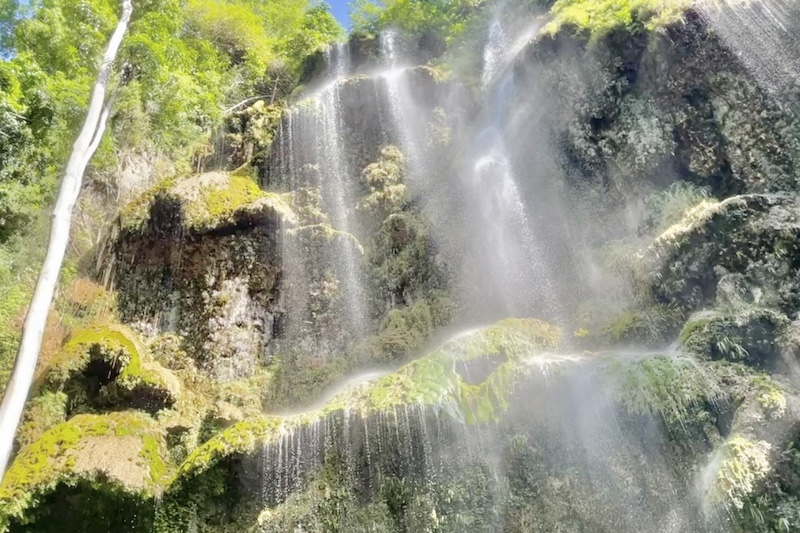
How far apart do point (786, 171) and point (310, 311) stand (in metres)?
8.82

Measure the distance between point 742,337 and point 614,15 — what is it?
7.80 meters

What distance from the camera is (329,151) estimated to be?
14398mm

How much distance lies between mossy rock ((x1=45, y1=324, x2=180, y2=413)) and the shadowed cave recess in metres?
0.04

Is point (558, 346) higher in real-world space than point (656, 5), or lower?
lower

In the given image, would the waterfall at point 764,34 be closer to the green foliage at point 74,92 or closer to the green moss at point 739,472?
the green moss at point 739,472

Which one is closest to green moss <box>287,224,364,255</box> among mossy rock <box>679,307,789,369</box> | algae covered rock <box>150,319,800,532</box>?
algae covered rock <box>150,319,800,532</box>

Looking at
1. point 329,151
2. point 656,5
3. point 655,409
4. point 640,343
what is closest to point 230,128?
point 329,151

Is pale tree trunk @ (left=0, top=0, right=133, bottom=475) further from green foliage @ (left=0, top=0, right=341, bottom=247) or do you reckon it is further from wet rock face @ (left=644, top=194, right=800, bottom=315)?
wet rock face @ (left=644, top=194, right=800, bottom=315)

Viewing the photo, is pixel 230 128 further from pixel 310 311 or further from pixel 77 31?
pixel 310 311

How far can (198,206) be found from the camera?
39.5 ft

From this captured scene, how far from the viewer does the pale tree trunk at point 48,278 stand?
5.82m

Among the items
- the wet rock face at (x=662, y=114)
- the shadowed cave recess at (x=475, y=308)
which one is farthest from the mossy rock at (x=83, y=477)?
the wet rock face at (x=662, y=114)

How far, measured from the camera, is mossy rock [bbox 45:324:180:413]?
894 centimetres

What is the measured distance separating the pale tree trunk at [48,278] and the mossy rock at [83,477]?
119cm
